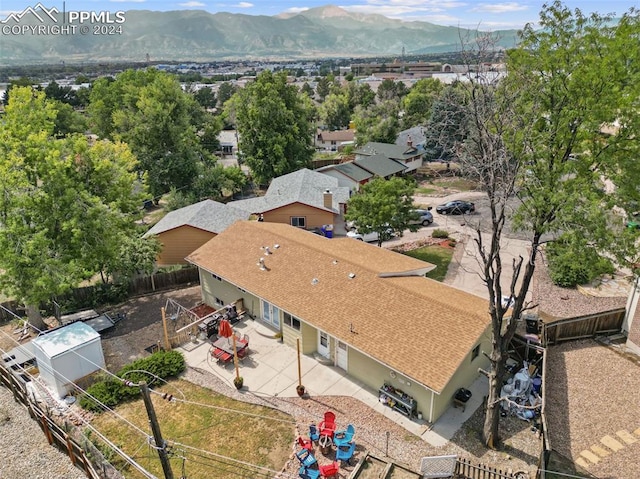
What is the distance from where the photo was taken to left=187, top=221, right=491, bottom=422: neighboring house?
56.0 feet

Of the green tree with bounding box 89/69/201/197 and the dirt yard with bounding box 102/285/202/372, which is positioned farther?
the green tree with bounding box 89/69/201/197

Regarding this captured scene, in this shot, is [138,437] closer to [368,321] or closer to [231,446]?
[231,446]

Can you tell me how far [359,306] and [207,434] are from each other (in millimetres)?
8206

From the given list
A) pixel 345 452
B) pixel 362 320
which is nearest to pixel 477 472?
pixel 345 452

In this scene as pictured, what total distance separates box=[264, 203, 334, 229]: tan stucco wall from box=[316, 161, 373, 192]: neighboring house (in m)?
9.77

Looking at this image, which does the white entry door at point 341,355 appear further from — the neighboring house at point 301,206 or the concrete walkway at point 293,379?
the neighboring house at point 301,206

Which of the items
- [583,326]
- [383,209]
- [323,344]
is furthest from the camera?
[383,209]

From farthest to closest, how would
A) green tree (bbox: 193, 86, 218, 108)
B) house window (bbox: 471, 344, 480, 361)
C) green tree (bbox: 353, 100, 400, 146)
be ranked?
green tree (bbox: 193, 86, 218, 108), green tree (bbox: 353, 100, 400, 146), house window (bbox: 471, 344, 480, 361)

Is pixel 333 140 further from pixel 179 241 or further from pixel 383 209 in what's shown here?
pixel 383 209

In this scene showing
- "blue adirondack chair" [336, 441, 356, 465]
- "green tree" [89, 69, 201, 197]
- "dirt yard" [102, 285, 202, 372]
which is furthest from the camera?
"green tree" [89, 69, 201, 197]

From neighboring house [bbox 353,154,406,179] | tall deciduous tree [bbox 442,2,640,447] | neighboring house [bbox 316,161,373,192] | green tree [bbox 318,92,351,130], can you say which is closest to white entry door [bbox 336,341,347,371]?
tall deciduous tree [bbox 442,2,640,447]

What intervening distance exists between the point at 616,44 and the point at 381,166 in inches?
1464

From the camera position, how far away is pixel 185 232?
107 ft

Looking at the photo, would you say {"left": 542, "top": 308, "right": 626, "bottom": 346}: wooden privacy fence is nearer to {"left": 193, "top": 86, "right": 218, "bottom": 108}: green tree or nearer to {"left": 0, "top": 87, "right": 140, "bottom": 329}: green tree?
{"left": 0, "top": 87, "right": 140, "bottom": 329}: green tree
